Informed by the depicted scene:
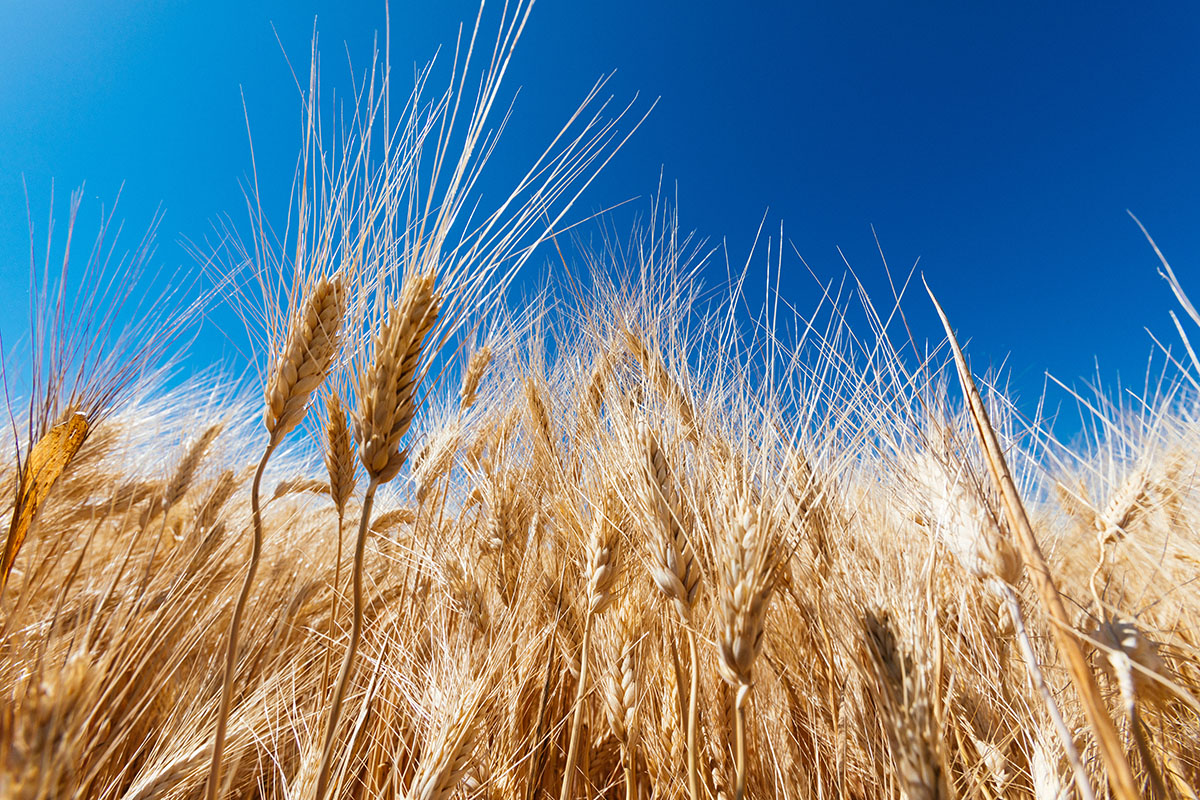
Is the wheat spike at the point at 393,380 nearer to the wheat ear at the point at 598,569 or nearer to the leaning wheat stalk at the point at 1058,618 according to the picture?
the wheat ear at the point at 598,569

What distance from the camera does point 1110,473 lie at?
78.4 inches

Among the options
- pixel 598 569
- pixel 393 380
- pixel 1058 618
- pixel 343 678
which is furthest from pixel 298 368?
pixel 1058 618

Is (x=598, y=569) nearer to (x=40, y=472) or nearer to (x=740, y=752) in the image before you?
(x=740, y=752)

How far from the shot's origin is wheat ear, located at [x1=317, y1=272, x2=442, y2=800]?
79 cm

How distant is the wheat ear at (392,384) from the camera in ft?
2.60

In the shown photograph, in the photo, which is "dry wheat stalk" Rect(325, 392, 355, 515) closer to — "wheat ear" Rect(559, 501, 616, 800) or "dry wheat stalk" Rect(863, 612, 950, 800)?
"wheat ear" Rect(559, 501, 616, 800)

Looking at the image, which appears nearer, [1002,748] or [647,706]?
[1002,748]

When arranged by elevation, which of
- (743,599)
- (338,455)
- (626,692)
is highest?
(338,455)

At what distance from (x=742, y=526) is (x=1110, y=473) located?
2.09 metres

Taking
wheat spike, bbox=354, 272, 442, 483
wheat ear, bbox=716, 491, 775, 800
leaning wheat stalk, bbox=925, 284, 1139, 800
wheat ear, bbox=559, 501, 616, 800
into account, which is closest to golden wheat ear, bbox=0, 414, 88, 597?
wheat spike, bbox=354, 272, 442, 483

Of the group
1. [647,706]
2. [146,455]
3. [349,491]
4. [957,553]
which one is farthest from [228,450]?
[957,553]

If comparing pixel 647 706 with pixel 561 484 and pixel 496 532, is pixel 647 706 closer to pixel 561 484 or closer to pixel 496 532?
pixel 561 484

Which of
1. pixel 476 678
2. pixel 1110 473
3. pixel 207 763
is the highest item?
pixel 1110 473

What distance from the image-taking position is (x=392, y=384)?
825 millimetres
